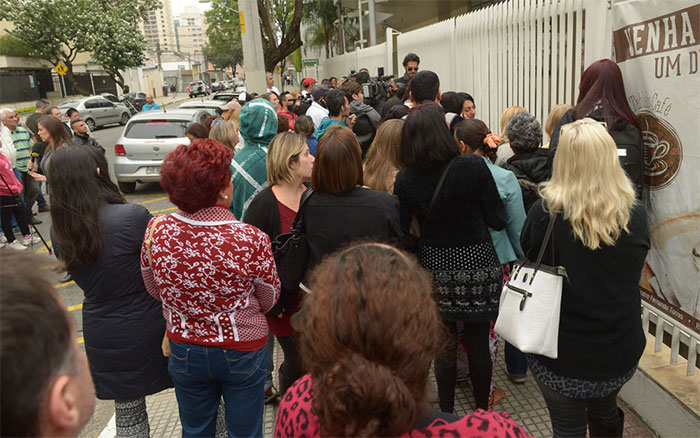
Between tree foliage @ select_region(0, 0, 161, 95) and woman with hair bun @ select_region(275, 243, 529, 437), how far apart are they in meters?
40.8

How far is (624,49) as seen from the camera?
139 inches

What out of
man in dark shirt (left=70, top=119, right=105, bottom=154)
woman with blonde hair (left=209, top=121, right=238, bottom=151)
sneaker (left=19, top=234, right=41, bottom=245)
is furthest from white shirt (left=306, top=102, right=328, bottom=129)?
sneaker (left=19, top=234, right=41, bottom=245)

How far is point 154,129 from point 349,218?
885cm

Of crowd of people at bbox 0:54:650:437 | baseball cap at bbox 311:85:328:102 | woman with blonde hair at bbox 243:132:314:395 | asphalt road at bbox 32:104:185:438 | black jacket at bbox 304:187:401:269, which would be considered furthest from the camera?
baseball cap at bbox 311:85:328:102

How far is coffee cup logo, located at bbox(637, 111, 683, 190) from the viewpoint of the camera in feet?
10.3

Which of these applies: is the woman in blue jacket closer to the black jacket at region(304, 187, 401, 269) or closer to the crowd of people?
the crowd of people


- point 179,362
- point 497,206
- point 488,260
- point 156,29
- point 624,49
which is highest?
point 156,29

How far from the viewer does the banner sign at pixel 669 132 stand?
2.95m

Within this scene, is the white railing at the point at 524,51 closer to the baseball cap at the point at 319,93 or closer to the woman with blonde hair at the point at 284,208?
the baseball cap at the point at 319,93

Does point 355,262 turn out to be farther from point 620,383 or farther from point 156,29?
point 156,29

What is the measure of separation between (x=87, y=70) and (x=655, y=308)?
5574cm

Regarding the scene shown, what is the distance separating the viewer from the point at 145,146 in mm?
10156

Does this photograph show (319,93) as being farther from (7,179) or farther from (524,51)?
(7,179)

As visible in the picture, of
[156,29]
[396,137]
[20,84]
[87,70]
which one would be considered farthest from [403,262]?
[156,29]
